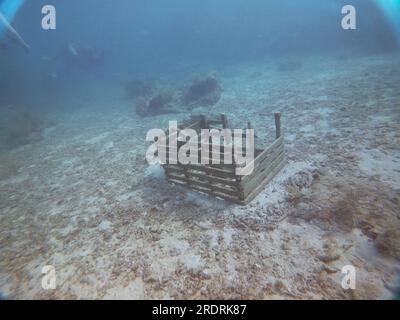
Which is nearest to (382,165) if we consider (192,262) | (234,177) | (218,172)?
(234,177)

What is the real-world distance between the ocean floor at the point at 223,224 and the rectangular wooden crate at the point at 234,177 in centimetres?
26

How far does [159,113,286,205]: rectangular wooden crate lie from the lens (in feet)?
19.4

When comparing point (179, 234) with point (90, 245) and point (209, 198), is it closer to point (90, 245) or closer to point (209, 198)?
point (209, 198)

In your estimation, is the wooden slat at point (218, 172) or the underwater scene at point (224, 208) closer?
the underwater scene at point (224, 208)

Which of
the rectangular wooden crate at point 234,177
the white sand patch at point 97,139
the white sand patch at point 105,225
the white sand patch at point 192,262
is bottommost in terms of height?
the white sand patch at point 192,262

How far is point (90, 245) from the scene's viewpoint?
5.83 meters

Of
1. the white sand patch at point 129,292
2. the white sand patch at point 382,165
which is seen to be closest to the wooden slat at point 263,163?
the white sand patch at point 382,165

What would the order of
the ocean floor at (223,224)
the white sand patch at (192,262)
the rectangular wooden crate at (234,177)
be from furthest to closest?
the rectangular wooden crate at (234,177), the white sand patch at (192,262), the ocean floor at (223,224)

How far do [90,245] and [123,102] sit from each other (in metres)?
20.5

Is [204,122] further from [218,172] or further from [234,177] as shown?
A: [234,177]

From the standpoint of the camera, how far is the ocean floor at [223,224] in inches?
169

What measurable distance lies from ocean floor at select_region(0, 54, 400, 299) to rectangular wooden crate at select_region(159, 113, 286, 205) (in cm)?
26

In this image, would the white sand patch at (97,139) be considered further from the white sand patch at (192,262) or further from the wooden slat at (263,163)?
the white sand patch at (192,262)
